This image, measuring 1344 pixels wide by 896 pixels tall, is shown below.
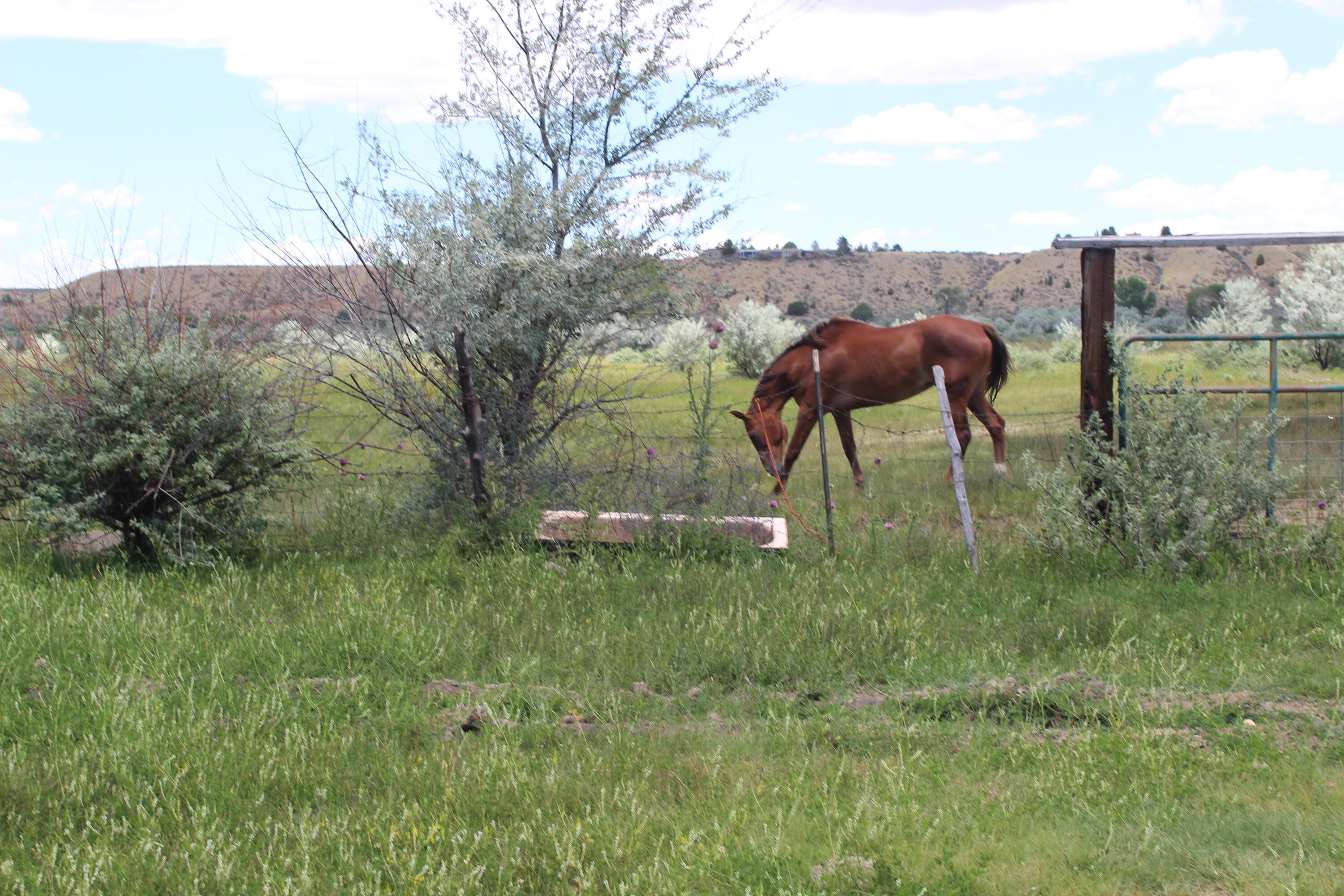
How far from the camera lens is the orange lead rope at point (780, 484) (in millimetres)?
8219

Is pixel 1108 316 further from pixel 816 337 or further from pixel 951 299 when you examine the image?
pixel 951 299

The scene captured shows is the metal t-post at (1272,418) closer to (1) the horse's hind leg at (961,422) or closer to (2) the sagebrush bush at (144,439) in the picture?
(1) the horse's hind leg at (961,422)

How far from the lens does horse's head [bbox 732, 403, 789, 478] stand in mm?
10828

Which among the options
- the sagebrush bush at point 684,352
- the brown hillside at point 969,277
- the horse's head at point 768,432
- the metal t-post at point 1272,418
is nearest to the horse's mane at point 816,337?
the horse's head at point 768,432

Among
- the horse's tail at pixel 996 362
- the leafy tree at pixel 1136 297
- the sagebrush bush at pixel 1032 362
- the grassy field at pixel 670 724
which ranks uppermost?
the leafy tree at pixel 1136 297

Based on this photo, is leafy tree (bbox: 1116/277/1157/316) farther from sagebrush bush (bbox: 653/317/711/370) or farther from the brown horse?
sagebrush bush (bbox: 653/317/711/370)

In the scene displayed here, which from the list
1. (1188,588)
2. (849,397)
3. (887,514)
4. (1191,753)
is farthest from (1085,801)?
(849,397)

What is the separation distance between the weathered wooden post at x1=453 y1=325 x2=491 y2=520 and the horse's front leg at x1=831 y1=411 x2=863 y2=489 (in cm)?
470

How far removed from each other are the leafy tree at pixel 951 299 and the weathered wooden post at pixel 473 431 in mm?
64194

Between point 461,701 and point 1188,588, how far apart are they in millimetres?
4882

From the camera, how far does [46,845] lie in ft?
12.4

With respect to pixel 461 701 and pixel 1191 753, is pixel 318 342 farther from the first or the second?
pixel 1191 753

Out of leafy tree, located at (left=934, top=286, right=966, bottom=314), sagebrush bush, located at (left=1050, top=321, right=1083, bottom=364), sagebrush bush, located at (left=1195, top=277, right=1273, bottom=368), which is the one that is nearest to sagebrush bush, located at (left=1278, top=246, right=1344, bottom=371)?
sagebrush bush, located at (left=1195, top=277, right=1273, bottom=368)

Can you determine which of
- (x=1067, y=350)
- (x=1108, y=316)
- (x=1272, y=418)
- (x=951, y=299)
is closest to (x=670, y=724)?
(x=1108, y=316)
